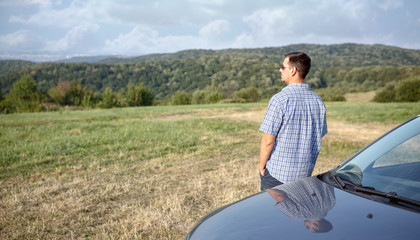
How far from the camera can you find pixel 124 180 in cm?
595

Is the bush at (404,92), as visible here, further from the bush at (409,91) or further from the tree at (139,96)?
the tree at (139,96)

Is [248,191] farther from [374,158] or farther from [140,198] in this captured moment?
[374,158]

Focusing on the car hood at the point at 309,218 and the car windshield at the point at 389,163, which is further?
the car windshield at the point at 389,163

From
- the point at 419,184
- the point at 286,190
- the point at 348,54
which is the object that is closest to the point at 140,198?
the point at 286,190

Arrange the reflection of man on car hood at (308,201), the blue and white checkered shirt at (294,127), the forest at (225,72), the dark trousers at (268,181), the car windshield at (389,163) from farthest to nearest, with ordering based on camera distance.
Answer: the forest at (225,72) < the dark trousers at (268,181) < the blue and white checkered shirt at (294,127) < the car windshield at (389,163) < the reflection of man on car hood at (308,201)

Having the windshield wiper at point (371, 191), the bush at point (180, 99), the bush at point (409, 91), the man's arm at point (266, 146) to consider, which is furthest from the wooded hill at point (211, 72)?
the windshield wiper at point (371, 191)

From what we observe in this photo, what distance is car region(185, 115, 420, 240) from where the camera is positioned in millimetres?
1806

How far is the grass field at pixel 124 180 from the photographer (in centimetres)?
399

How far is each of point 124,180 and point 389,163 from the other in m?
4.64

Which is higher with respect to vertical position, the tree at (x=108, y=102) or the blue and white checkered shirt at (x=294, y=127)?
the blue and white checkered shirt at (x=294, y=127)

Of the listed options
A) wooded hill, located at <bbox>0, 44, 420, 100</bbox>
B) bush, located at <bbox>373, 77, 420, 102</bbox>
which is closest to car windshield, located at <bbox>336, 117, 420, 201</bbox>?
bush, located at <bbox>373, 77, 420, 102</bbox>

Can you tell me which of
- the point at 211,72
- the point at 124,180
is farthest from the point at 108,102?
A: the point at 211,72

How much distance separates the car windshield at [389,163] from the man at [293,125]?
0.40 meters

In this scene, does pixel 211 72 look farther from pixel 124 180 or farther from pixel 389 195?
pixel 389 195
